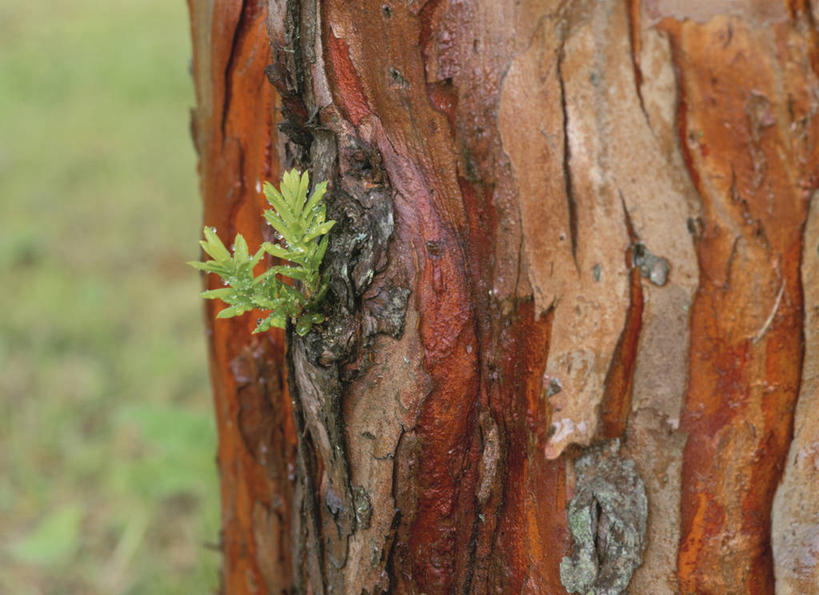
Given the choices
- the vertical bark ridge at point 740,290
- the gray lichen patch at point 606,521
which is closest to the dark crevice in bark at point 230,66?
the vertical bark ridge at point 740,290

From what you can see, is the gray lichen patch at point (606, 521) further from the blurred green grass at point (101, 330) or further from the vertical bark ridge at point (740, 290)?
the blurred green grass at point (101, 330)

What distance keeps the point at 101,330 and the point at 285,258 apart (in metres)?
2.73

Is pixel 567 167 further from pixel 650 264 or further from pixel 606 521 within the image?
pixel 606 521

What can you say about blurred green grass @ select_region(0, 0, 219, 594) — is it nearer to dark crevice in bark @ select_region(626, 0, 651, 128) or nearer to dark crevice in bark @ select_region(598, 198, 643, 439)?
dark crevice in bark @ select_region(598, 198, 643, 439)

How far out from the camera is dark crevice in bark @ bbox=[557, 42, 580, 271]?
3.10ft

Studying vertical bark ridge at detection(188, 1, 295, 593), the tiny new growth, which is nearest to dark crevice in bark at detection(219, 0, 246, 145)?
vertical bark ridge at detection(188, 1, 295, 593)

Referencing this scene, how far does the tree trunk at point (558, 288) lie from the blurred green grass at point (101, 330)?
1420 mm

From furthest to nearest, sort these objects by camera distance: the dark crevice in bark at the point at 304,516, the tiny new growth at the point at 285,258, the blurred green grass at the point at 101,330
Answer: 1. the blurred green grass at the point at 101,330
2. the dark crevice in bark at the point at 304,516
3. the tiny new growth at the point at 285,258

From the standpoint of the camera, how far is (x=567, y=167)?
97 centimetres

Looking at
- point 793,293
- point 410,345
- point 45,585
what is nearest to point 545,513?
point 410,345

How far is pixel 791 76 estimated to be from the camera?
33.4 inches

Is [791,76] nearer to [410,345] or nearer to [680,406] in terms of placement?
[680,406]

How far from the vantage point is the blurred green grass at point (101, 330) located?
2412 mm

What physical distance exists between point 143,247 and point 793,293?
12.4ft
